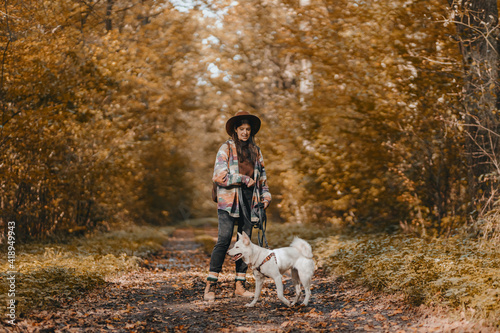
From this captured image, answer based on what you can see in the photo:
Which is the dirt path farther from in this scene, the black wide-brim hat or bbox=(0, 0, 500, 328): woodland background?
the black wide-brim hat

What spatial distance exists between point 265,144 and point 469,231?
875cm

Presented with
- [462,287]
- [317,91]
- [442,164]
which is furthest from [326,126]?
[462,287]

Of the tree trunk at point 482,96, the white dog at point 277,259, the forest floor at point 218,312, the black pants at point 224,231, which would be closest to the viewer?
the forest floor at point 218,312

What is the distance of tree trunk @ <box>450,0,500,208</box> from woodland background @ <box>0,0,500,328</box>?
0.04 m

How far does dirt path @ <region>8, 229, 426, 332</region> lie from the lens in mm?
5102

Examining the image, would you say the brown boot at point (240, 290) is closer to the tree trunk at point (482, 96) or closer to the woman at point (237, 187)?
the woman at point (237, 187)

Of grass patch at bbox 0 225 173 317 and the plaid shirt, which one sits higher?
the plaid shirt

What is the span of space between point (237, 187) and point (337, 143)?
7109 millimetres

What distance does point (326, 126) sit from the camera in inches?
516

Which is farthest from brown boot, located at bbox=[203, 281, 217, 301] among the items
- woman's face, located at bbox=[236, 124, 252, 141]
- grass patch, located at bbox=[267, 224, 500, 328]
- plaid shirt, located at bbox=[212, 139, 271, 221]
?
grass patch, located at bbox=[267, 224, 500, 328]

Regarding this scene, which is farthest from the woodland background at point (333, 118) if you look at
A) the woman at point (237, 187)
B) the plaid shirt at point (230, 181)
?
the plaid shirt at point (230, 181)

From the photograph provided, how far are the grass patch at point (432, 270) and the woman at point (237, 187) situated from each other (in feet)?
6.40

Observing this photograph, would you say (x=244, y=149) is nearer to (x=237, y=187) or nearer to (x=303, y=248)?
(x=237, y=187)

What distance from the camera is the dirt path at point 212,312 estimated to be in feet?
16.7
